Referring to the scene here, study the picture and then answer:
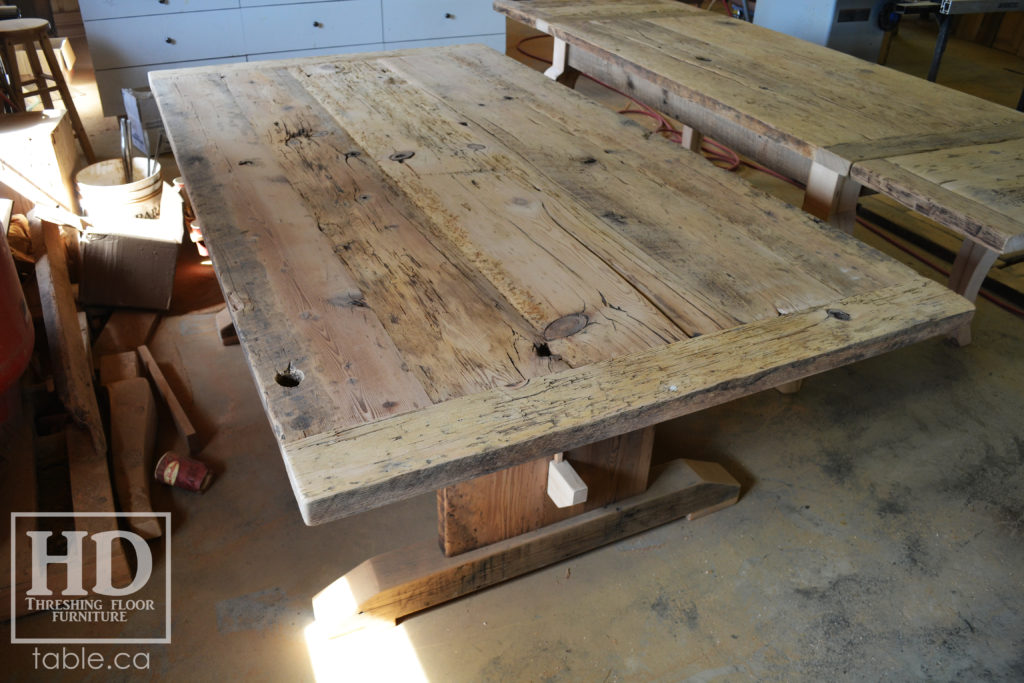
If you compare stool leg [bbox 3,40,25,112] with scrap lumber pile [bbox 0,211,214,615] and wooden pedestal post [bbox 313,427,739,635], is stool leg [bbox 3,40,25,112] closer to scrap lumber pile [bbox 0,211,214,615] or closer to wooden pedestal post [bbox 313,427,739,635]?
scrap lumber pile [bbox 0,211,214,615]

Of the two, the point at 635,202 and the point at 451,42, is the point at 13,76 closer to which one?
the point at 451,42

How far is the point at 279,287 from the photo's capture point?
1.16 m

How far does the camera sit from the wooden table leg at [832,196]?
1693mm

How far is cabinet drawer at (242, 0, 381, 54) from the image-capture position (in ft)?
11.9

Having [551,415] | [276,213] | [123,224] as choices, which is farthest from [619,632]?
[123,224]

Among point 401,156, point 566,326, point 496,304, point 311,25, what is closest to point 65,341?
point 401,156

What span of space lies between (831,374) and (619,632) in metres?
1.11

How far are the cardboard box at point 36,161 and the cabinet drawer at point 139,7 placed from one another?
3.52ft

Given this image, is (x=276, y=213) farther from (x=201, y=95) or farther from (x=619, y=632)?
(x=619, y=632)

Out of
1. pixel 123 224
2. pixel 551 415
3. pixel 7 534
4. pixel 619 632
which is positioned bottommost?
pixel 619 632

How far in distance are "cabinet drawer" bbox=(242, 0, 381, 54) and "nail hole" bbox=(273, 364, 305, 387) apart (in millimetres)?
3154

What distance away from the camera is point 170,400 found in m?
1.91

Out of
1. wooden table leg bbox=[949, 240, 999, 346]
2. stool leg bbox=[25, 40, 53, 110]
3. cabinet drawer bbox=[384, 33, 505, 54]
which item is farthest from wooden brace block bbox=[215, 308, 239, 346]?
cabinet drawer bbox=[384, 33, 505, 54]

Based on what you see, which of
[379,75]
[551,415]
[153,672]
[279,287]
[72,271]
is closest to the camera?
[551,415]
